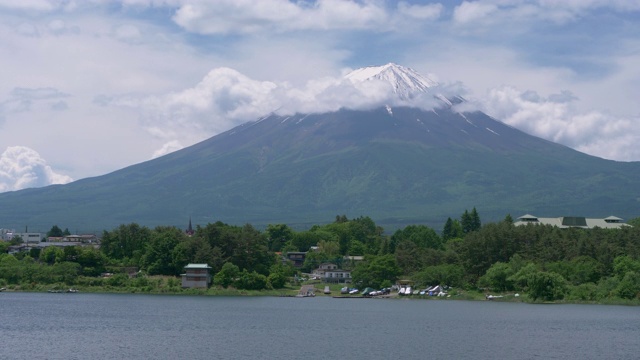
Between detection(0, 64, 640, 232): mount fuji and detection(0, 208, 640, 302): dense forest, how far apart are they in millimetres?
66390

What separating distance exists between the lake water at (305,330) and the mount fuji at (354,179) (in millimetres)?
83907

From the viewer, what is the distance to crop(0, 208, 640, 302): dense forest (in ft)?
200

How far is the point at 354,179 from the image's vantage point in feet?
526

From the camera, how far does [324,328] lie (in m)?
40.5

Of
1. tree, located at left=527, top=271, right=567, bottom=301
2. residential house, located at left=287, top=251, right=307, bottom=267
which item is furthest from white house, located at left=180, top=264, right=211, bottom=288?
residential house, located at left=287, top=251, right=307, bottom=267

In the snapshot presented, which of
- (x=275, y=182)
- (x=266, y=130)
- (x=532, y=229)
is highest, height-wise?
(x=266, y=130)

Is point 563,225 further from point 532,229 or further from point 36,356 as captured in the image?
point 36,356

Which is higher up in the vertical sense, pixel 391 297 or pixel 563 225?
pixel 563 225

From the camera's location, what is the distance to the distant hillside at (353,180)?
5817 inches

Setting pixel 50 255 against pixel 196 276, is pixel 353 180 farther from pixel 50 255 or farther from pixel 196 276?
pixel 196 276

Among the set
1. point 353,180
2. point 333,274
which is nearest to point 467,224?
point 333,274

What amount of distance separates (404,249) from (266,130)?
4599 inches

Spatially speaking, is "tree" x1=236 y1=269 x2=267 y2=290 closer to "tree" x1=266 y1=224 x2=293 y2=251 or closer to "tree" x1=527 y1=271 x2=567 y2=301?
"tree" x1=527 y1=271 x2=567 y2=301

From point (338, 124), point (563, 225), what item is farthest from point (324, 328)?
point (338, 124)
